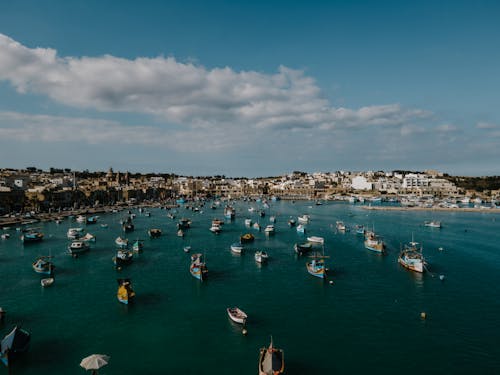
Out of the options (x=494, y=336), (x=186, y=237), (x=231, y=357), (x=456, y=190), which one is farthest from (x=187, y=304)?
(x=456, y=190)

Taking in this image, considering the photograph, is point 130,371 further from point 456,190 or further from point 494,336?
point 456,190

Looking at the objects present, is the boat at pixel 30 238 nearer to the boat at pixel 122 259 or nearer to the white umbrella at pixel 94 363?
the boat at pixel 122 259

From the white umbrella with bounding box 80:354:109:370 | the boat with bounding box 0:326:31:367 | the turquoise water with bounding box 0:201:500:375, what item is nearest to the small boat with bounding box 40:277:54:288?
the turquoise water with bounding box 0:201:500:375

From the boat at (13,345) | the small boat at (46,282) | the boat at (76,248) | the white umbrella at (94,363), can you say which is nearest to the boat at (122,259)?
the small boat at (46,282)

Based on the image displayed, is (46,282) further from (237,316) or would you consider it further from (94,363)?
(237,316)

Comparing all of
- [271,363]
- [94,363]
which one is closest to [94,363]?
[94,363]
